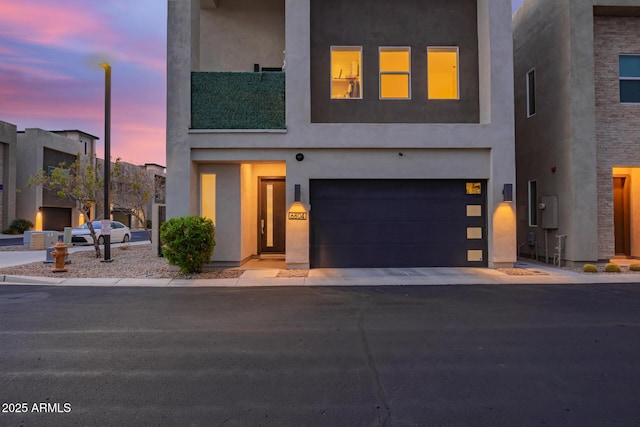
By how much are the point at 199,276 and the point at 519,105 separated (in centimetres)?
1365

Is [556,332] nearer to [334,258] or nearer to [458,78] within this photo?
[334,258]

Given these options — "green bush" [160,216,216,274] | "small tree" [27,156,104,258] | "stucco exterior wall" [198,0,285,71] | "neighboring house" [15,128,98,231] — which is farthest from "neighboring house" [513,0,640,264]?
"neighboring house" [15,128,98,231]

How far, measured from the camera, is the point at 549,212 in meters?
12.6

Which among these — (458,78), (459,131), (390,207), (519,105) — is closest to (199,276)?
(390,207)

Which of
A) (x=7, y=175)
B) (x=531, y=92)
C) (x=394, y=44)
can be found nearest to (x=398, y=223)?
(x=394, y=44)

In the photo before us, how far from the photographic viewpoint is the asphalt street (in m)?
3.42

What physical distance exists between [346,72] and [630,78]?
9.46 metres

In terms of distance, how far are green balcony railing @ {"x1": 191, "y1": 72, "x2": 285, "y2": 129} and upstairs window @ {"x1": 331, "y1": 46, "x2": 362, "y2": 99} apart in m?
1.74

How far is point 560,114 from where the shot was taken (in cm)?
1232

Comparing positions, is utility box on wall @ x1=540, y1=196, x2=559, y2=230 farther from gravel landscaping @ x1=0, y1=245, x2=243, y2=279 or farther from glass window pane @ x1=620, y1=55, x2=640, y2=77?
gravel landscaping @ x1=0, y1=245, x2=243, y2=279

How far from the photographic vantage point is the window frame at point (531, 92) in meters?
13.9

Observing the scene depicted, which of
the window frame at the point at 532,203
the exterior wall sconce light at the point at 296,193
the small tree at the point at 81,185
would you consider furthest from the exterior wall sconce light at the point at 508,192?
the small tree at the point at 81,185

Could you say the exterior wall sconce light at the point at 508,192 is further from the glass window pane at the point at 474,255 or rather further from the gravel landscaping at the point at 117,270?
the gravel landscaping at the point at 117,270

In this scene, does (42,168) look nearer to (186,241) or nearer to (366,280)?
(186,241)
